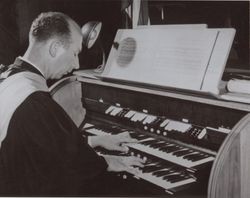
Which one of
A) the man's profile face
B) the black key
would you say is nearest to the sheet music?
the man's profile face

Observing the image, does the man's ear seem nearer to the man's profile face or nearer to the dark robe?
the man's profile face

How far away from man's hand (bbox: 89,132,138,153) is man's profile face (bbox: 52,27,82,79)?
1.47 ft

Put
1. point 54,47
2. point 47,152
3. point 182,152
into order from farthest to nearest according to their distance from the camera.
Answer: point 54,47 → point 47,152 → point 182,152

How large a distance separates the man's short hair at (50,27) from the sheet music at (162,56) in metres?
0.34

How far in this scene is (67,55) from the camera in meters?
2.37

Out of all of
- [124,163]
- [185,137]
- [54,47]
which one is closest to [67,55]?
[54,47]

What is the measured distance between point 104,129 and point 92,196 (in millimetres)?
409

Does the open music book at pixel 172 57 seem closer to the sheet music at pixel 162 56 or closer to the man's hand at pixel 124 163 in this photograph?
the sheet music at pixel 162 56

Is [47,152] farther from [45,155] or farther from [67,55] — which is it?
[67,55]

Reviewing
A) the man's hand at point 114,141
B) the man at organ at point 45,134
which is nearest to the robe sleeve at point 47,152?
the man at organ at point 45,134

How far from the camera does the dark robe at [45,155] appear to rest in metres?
2.13

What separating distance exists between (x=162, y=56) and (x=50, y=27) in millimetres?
668

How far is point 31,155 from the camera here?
7.25 feet

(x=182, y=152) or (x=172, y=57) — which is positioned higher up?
(x=172, y=57)
